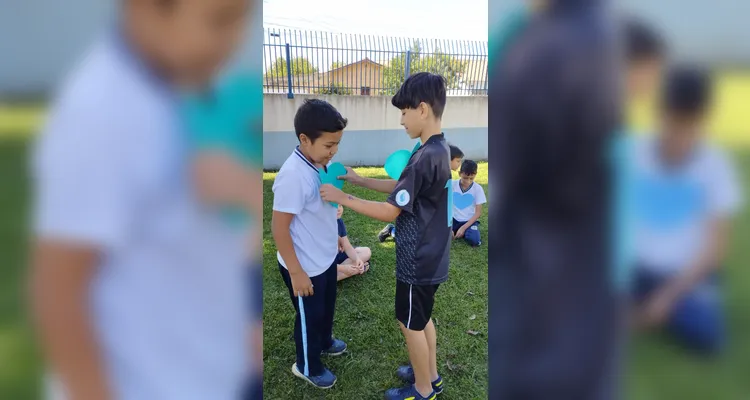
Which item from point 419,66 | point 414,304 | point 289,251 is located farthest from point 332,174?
point 419,66

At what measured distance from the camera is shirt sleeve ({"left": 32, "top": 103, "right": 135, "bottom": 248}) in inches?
25.3

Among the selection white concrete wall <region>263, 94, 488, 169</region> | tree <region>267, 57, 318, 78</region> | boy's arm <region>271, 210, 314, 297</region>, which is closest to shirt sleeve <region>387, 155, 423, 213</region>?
boy's arm <region>271, 210, 314, 297</region>

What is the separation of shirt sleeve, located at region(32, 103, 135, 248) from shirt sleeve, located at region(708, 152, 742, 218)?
930mm

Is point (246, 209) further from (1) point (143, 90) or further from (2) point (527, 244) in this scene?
(2) point (527, 244)

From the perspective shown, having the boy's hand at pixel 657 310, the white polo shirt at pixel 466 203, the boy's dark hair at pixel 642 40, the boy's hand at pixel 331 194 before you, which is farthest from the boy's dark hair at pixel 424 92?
the white polo shirt at pixel 466 203

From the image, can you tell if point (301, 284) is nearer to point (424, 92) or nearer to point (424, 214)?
point (424, 214)

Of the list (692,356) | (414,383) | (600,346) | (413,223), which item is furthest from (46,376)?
(414,383)

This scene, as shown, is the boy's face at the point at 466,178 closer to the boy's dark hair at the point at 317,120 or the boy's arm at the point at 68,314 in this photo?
the boy's dark hair at the point at 317,120

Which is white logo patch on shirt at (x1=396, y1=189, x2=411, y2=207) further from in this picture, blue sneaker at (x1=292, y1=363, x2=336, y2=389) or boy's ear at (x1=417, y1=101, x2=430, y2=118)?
blue sneaker at (x1=292, y1=363, x2=336, y2=389)

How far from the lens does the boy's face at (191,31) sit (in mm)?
671

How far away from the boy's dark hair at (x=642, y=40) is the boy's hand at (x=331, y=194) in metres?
1.45

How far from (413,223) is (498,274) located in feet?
3.87

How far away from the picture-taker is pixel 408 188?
1.98 m

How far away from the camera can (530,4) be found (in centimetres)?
80
